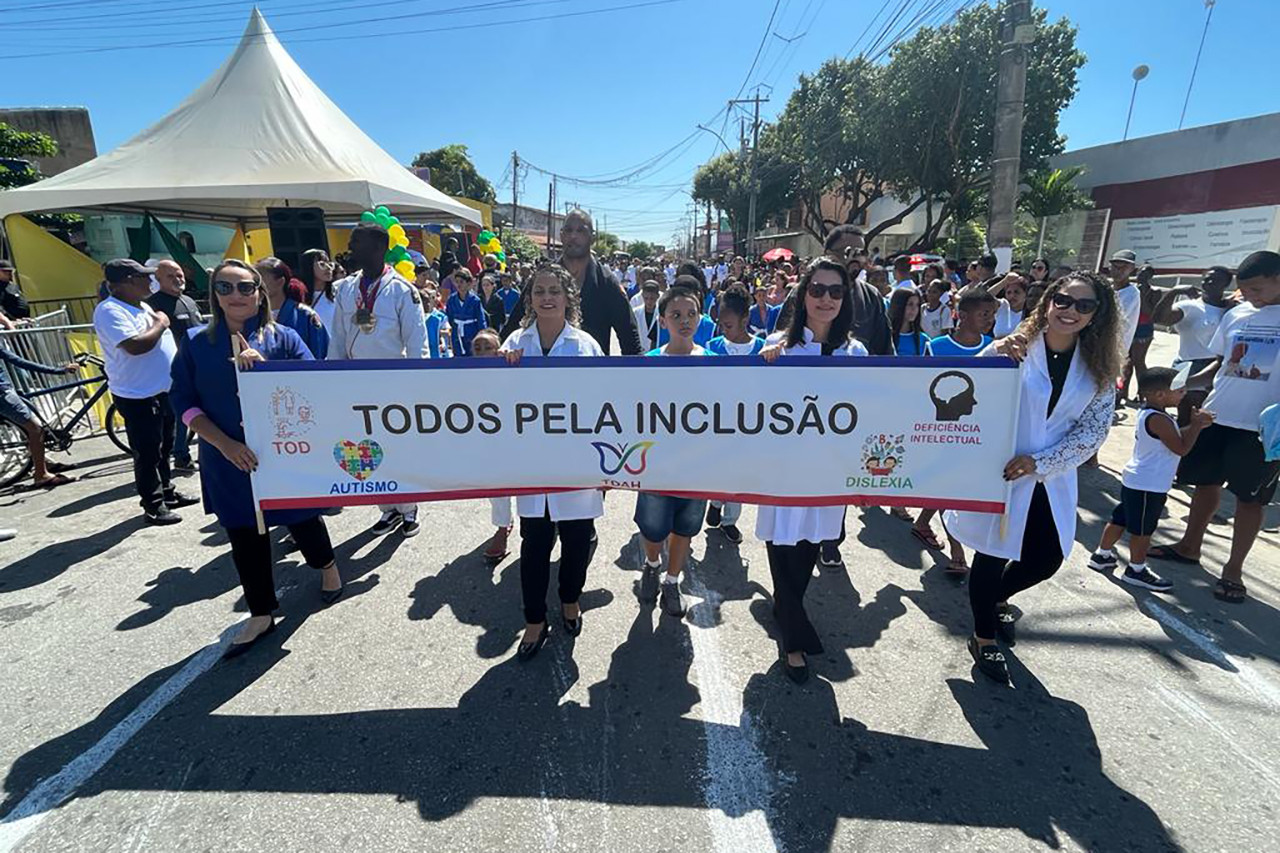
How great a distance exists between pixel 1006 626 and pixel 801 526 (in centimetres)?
142

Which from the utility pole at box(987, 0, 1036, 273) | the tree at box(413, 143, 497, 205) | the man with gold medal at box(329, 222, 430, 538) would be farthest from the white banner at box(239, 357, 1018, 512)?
the tree at box(413, 143, 497, 205)

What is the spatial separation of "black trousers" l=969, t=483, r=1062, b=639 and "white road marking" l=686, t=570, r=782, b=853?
1332mm

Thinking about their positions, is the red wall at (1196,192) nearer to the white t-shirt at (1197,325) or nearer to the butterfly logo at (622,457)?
the white t-shirt at (1197,325)

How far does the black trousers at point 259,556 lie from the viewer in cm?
307

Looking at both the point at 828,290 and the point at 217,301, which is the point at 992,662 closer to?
the point at 828,290

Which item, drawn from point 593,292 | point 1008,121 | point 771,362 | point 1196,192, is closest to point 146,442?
point 593,292

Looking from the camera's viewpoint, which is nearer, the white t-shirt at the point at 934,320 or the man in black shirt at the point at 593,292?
the man in black shirt at the point at 593,292

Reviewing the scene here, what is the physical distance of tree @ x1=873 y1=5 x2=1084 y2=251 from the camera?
21109 millimetres

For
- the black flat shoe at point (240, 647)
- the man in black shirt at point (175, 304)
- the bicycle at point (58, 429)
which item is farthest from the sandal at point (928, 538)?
the bicycle at point (58, 429)

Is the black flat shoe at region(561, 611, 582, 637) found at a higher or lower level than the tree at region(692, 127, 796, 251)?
lower

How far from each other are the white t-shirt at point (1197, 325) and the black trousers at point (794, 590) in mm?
5438

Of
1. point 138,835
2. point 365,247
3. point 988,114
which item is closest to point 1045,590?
point 138,835

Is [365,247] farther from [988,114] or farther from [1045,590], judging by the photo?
[988,114]

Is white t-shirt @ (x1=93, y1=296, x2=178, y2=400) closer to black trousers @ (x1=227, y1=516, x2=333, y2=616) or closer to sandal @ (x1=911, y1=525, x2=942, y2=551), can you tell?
black trousers @ (x1=227, y1=516, x2=333, y2=616)
